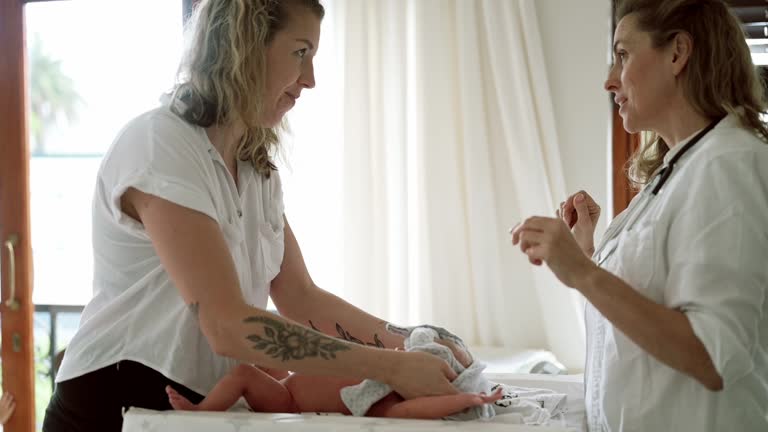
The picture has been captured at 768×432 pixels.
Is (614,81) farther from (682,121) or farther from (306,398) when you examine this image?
(306,398)

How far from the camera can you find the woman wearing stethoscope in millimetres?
1332

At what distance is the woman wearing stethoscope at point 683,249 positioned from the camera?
1.33 metres

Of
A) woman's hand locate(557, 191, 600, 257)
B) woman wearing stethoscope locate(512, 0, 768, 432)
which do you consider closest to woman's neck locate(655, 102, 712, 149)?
woman wearing stethoscope locate(512, 0, 768, 432)

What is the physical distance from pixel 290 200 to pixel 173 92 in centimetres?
169

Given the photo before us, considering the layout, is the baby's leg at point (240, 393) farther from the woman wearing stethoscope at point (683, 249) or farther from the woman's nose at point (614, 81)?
the woman's nose at point (614, 81)

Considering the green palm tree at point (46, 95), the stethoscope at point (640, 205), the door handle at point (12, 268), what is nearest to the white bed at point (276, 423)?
the stethoscope at point (640, 205)

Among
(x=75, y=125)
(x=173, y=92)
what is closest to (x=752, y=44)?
(x=173, y=92)

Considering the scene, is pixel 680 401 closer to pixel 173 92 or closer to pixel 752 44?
pixel 173 92

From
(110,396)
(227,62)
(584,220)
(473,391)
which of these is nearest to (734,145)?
(584,220)

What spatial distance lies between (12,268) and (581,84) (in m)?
2.50

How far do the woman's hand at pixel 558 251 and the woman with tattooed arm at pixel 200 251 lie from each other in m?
0.33

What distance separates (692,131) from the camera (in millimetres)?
1548

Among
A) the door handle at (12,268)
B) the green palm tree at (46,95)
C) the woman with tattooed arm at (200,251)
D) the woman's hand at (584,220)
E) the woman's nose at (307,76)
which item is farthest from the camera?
the green palm tree at (46,95)

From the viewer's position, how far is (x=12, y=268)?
3512 millimetres
